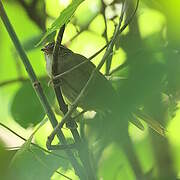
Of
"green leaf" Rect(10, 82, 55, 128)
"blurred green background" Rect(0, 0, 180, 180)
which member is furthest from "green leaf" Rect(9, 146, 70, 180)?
"green leaf" Rect(10, 82, 55, 128)

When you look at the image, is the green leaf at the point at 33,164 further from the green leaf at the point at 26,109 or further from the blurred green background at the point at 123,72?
the green leaf at the point at 26,109

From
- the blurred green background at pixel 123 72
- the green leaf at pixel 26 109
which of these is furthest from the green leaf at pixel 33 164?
the green leaf at pixel 26 109

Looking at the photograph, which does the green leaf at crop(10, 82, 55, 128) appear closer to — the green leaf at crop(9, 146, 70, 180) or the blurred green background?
the blurred green background

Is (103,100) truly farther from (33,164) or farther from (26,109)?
(26,109)

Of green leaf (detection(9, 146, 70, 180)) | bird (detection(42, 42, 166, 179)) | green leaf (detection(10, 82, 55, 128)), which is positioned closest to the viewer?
bird (detection(42, 42, 166, 179))

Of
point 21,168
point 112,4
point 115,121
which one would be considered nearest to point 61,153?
point 21,168

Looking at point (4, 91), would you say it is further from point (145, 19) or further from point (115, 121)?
point (115, 121)

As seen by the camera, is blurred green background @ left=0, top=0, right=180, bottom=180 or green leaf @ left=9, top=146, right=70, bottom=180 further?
green leaf @ left=9, top=146, right=70, bottom=180

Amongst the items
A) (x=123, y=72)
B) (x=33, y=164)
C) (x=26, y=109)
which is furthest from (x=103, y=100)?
(x=26, y=109)
